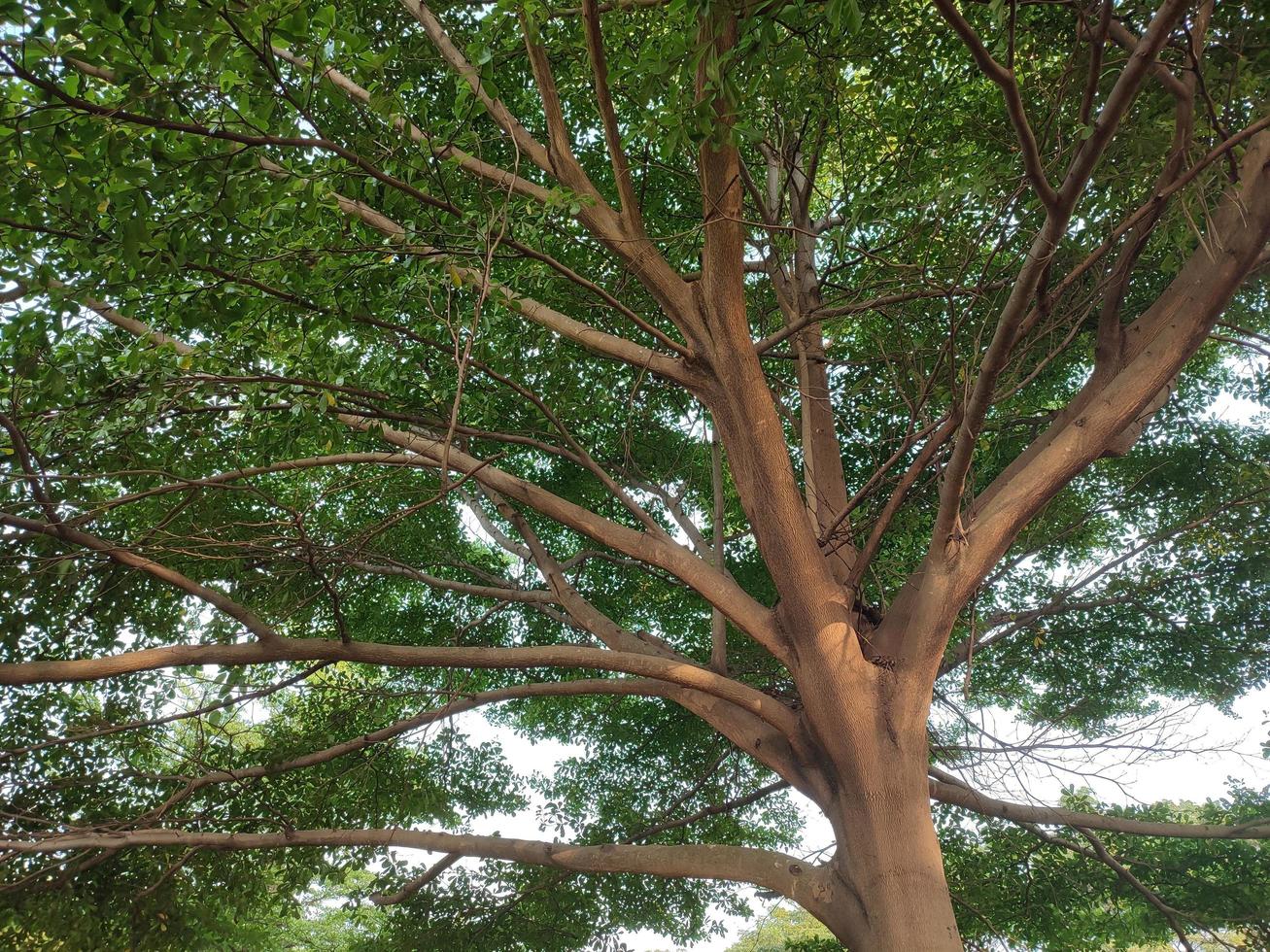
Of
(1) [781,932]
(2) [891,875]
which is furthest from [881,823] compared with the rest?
(1) [781,932]

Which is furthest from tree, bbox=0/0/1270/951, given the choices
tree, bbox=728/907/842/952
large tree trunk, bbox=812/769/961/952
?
tree, bbox=728/907/842/952

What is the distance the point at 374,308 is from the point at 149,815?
9.52ft

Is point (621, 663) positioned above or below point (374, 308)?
below

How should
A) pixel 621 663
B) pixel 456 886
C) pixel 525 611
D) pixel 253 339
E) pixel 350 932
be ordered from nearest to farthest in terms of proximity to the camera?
1. pixel 621 663
2. pixel 253 339
3. pixel 456 886
4. pixel 525 611
5. pixel 350 932

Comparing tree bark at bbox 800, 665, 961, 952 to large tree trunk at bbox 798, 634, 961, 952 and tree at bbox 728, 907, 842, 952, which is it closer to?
large tree trunk at bbox 798, 634, 961, 952

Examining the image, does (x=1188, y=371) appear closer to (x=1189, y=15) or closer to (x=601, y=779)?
(x=1189, y=15)

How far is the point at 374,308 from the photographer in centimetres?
452

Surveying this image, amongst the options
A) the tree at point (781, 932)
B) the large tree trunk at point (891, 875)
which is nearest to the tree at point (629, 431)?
the large tree trunk at point (891, 875)

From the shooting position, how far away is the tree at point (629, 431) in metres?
3.14

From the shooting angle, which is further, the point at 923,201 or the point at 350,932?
the point at 350,932

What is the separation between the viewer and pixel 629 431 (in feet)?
16.5

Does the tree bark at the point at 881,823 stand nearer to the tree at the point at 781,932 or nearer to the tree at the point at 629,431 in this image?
the tree at the point at 629,431

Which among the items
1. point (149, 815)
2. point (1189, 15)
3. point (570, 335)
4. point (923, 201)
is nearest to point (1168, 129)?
point (1189, 15)

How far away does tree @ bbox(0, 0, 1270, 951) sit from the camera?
3.14m
